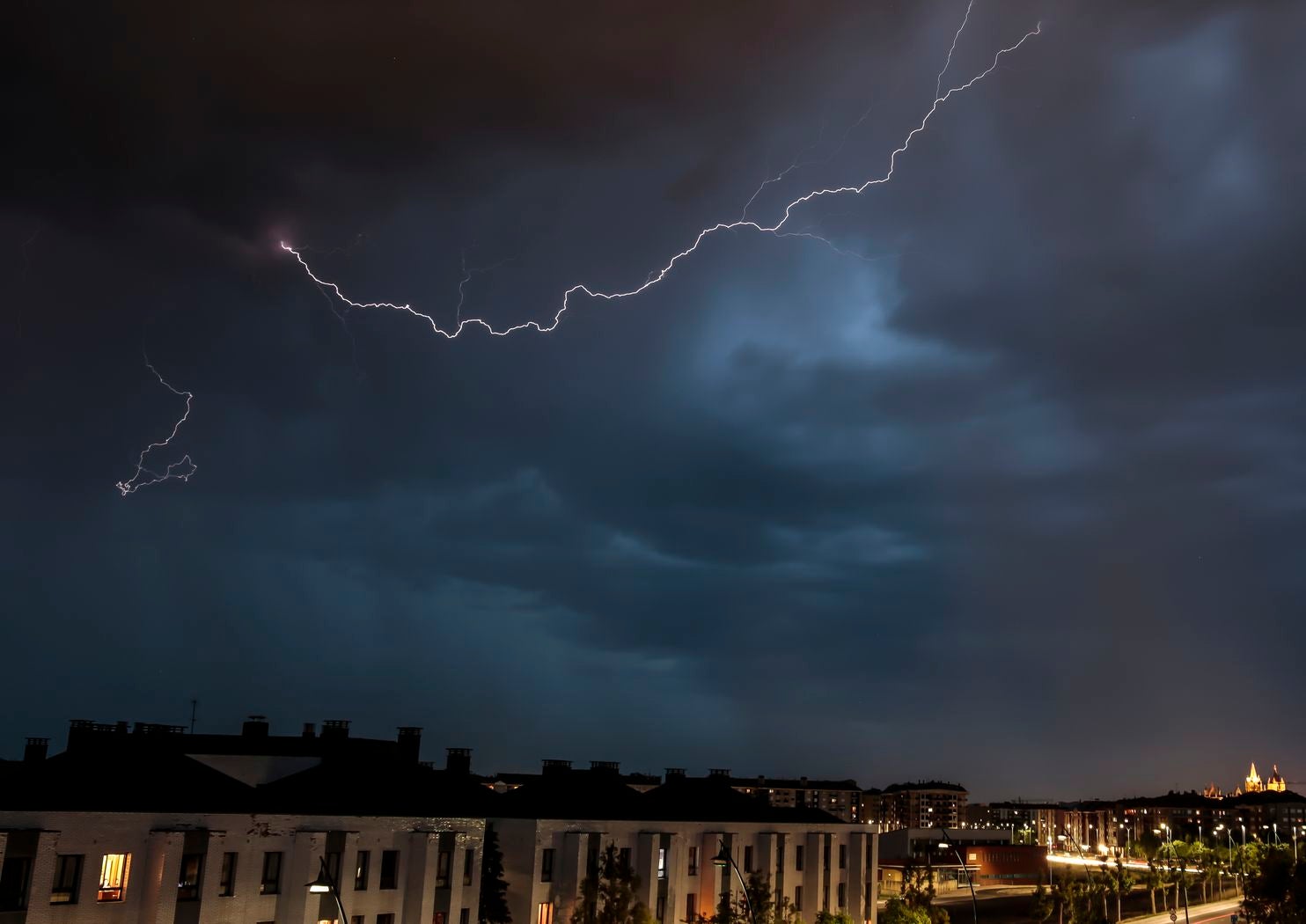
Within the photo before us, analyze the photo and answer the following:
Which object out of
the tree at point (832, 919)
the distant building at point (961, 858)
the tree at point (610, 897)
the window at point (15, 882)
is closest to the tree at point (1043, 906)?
the tree at point (832, 919)

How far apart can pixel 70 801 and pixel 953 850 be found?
94382mm

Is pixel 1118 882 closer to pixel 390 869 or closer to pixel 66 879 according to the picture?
pixel 390 869

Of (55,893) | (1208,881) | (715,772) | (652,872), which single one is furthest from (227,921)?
(1208,881)

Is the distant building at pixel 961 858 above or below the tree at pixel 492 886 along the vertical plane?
below

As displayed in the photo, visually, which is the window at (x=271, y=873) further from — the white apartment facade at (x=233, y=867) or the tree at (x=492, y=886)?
the tree at (x=492, y=886)

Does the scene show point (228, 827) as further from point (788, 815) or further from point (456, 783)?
point (788, 815)

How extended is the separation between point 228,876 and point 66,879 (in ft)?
16.6

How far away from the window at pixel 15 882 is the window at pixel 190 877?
433cm

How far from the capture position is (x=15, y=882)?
98.2 ft

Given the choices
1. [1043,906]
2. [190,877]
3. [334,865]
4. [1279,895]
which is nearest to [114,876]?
[190,877]

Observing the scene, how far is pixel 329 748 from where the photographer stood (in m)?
49.8

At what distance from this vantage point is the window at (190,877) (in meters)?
33.4

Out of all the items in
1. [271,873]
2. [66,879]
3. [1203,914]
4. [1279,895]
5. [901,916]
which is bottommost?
[1203,914]

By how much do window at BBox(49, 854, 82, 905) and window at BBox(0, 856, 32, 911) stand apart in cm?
71
